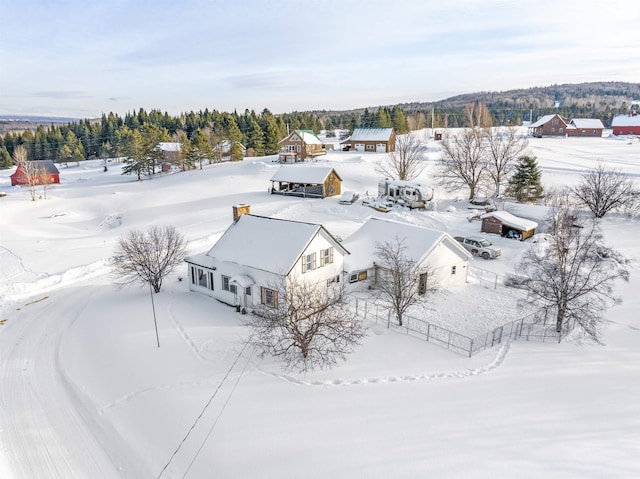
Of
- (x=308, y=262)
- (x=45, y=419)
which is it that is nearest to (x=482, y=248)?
(x=308, y=262)

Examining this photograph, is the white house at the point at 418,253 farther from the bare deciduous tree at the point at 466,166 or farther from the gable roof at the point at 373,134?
the gable roof at the point at 373,134

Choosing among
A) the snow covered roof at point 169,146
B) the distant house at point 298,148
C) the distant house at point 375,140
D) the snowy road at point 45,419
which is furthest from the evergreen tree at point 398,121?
the snowy road at point 45,419

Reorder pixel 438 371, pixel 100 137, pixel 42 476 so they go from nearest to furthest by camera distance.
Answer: pixel 42 476, pixel 438 371, pixel 100 137

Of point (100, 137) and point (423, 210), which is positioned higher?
point (100, 137)

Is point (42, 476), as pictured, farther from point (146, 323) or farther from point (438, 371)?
point (438, 371)

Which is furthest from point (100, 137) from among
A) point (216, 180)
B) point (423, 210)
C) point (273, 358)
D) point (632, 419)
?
point (632, 419)

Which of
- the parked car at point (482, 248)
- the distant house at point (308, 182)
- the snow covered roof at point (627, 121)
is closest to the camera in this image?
the parked car at point (482, 248)

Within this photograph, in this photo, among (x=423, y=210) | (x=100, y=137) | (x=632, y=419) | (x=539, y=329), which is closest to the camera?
(x=632, y=419)
